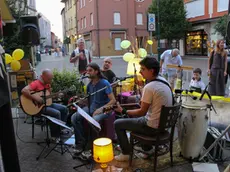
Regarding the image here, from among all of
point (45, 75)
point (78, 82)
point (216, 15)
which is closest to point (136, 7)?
point (216, 15)

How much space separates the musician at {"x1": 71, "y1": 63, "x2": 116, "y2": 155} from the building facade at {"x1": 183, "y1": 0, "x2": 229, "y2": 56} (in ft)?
59.5

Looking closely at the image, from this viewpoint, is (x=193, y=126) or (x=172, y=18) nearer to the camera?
(x=193, y=126)

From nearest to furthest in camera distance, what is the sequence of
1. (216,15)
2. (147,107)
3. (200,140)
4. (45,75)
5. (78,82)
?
(147,107) < (200,140) < (45,75) < (78,82) < (216,15)

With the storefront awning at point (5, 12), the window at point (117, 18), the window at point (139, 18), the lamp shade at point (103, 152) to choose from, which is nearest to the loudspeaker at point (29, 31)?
the storefront awning at point (5, 12)

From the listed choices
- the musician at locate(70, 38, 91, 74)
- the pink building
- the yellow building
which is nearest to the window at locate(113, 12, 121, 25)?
the pink building

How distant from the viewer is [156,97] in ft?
10.4

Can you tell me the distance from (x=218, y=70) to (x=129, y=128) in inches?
160

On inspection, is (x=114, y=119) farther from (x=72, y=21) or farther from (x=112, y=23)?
(x=72, y=21)

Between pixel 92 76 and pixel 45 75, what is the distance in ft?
3.16

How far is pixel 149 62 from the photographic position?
3256 mm

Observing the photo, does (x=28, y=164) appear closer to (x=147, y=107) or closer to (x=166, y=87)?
(x=147, y=107)

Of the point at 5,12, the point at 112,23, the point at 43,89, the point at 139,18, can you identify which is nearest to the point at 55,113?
the point at 43,89

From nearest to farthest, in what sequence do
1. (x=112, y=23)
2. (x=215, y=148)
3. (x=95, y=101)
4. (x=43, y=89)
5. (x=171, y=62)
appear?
(x=215, y=148)
(x=95, y=101)
(x=43, y=89)
(x=171, y=62)
(x=112, y=23)

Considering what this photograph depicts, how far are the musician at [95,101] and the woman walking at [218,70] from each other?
11.9 feet
